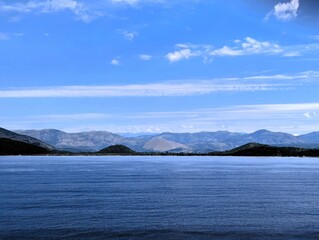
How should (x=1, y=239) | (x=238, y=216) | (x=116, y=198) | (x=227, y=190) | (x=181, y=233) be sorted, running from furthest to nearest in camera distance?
1. (x=227, y=190)
2. (x=116, y=198)
3. (x=238, y=216)
4. (x=181, y=233)
5. (x=1, y=239)

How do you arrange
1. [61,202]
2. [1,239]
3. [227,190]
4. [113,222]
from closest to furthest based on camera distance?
[1,239]
[113,222]
[61,202]
[227,190]

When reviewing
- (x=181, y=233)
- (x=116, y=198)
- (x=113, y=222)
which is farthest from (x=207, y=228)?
(x=116, y=198)

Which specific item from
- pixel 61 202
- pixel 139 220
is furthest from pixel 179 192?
pixel 139 220

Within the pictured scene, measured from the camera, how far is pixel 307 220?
7881 cm

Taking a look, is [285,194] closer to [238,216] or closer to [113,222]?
[238,216]

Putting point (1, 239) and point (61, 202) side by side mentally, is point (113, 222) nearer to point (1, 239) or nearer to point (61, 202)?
point (1, 239)

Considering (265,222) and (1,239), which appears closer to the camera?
(1,239)

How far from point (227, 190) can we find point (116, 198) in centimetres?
3739

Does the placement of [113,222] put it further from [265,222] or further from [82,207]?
[265,222]

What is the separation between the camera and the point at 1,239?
208 ft

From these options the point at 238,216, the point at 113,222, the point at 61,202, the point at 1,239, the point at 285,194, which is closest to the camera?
the point at 1,239

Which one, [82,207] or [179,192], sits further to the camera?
[179,192]

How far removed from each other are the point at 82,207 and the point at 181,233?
31.7 m

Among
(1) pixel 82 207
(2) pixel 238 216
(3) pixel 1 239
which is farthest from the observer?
(1) pixel 82 207
